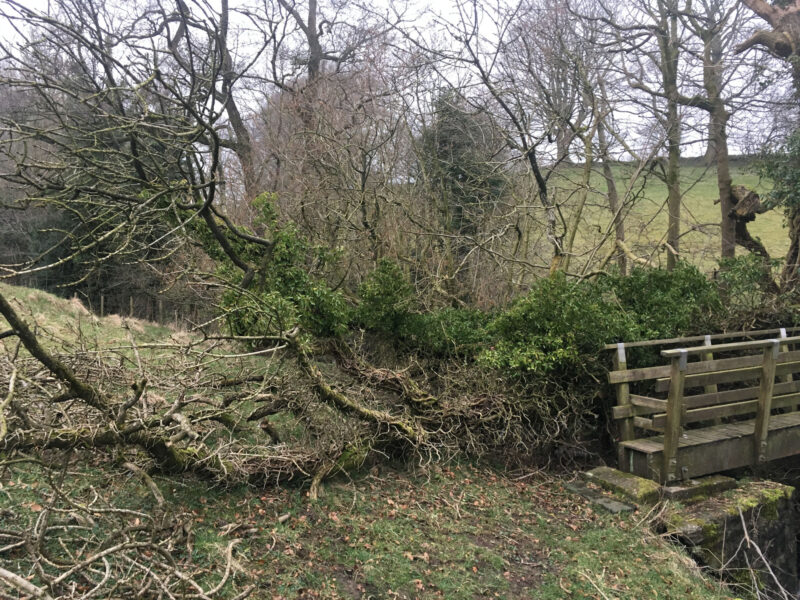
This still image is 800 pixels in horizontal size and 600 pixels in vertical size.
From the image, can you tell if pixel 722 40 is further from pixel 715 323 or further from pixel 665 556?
pixel 665 556

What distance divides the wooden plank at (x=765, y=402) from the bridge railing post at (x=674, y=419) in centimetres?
140

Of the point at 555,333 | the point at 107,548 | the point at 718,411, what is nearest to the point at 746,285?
the point at 718,411

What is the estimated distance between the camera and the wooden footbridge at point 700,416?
7.04m

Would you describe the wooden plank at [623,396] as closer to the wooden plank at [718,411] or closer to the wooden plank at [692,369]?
the wooden plank at [692,369]

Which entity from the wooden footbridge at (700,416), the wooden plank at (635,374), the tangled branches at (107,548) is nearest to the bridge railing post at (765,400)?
the wooden footbridge at (700,416)

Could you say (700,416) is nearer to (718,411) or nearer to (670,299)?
(718,411)

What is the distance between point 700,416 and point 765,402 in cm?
102

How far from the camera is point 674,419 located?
6.96m

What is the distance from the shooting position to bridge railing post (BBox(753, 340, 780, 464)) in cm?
754

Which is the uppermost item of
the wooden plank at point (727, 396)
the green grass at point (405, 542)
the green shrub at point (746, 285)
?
the green shrub at point (746, 285)

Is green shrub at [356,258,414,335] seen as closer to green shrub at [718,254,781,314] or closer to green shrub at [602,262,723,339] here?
green shrub at [602,262,723,339]

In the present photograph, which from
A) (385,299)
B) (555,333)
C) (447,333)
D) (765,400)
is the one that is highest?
(385,299)

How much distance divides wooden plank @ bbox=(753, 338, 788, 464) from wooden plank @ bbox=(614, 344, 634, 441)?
1596 millimetres

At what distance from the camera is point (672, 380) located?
6.99 m
